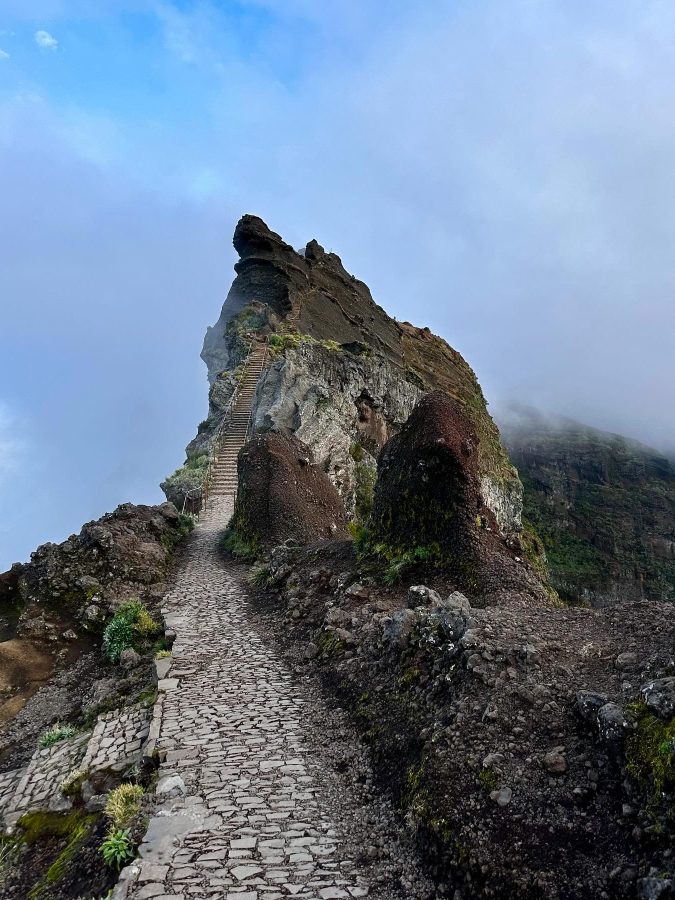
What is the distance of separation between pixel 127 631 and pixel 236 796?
6600 mm

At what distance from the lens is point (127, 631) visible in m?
11.1

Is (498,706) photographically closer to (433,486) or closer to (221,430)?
(433,486)

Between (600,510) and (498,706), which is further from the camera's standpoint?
(600,510)

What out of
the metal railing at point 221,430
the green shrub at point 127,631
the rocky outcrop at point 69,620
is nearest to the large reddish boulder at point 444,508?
the green shrub at point 127,631

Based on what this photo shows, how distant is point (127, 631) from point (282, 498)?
319 inches

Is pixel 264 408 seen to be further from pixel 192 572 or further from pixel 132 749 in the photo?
pixel 132 749

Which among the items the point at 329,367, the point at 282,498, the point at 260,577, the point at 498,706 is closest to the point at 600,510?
the point at 329,367

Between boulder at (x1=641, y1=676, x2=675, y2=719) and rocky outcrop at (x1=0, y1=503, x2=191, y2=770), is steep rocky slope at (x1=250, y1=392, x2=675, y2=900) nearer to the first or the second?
boulder at (x1=641, y1=676, x2=675, y2=719)

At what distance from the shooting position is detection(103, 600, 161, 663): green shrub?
35.0 ft

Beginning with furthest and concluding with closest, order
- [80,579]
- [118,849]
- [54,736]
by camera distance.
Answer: [80,579]
[54,736]
[118,849]

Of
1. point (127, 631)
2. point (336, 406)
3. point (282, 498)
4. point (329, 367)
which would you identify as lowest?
point (127, 631)

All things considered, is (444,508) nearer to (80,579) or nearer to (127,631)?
(127,631)

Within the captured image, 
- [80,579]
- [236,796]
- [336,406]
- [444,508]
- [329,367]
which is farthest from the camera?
[329,367]

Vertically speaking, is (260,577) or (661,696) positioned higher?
(260,577)
